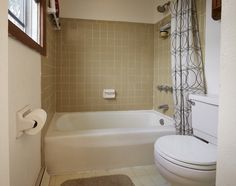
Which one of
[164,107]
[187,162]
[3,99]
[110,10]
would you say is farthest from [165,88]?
[3,99]

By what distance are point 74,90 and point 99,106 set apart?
416 mm

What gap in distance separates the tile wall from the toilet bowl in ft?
5.12

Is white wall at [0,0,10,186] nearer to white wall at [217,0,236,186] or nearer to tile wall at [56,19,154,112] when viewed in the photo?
white wall at [217,0,236,186]

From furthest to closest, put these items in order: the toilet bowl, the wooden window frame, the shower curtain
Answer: the shower curtain
the toilet bowl
the wooden window frame

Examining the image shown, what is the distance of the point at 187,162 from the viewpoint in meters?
1.21

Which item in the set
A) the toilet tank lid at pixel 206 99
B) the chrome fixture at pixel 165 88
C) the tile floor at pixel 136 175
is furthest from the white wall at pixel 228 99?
the chrome fixture at pixel 165 88

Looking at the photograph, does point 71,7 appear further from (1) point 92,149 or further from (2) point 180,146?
(2) point 180,146

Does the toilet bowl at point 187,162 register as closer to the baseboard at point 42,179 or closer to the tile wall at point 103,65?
the baseboard at point 42,179

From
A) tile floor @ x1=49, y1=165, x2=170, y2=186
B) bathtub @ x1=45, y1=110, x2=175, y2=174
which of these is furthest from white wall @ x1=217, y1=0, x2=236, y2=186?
bathtub @ x1=45, y1=110, x2=175, y2=174

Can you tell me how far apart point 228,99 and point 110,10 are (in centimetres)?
257

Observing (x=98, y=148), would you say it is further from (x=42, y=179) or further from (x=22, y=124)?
(x=22, y=124)

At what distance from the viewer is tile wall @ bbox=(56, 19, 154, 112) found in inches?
108

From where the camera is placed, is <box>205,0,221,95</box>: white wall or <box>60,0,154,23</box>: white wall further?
<box>60,0,154,23</box>: white wall

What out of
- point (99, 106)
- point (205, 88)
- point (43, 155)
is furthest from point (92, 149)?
point (205, 88)
